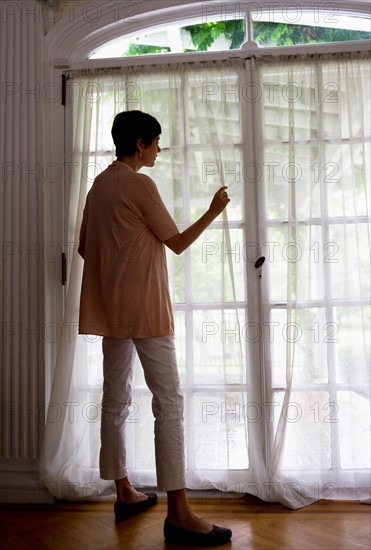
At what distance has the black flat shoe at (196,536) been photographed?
1.70 metres

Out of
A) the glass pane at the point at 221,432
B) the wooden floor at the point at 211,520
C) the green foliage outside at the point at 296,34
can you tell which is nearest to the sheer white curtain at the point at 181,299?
the glass pane at the point at 221,432

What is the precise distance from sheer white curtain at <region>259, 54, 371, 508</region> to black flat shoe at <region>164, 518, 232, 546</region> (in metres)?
0.46

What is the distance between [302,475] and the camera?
2133mm

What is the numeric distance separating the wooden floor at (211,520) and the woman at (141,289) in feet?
0.41

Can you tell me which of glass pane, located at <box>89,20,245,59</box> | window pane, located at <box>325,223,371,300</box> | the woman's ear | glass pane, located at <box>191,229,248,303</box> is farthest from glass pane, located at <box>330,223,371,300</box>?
glass pane, located at <box>89,20,245,59</box>

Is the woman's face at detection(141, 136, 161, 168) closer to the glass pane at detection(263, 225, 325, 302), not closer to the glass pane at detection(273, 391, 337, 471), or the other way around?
the glass pane at detection(263, 225, 325, 302)

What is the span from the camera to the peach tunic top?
179 centimetres

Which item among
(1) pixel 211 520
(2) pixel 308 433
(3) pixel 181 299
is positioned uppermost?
(3) pixel 181 299

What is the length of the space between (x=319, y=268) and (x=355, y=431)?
2.28 ft

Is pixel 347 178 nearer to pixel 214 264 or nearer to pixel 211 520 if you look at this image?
pixel 214 264

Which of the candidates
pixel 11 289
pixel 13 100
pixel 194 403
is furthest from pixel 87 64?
pixel 194 403

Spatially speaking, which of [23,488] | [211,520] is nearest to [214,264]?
[211,520]

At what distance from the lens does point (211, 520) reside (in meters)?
1.92

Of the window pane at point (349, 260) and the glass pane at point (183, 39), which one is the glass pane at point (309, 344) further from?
the glass pane at point (183, 39)
